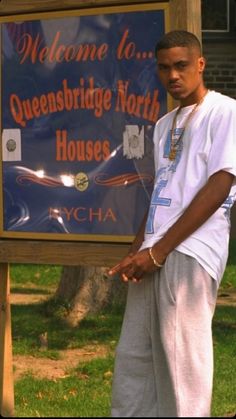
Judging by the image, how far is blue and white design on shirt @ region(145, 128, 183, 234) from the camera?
3.97 metres

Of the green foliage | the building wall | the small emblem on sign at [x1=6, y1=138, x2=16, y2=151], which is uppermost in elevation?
the building wall

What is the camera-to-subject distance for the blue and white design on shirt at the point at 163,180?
3973 mm

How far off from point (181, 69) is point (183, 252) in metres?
0.70

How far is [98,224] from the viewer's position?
16.3 feet

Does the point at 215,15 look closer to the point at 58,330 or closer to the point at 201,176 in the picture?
the point at 58,330

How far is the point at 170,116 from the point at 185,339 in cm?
89

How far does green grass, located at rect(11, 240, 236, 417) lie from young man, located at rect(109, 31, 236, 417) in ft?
4.87

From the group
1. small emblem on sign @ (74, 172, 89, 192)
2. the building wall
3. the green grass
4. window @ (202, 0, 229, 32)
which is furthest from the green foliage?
window @ (202, 0, 229, 32)

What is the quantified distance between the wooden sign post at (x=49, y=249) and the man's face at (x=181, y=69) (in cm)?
65

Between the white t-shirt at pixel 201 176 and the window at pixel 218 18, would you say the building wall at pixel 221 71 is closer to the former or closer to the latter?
the window at pixel 218 18

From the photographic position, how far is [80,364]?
22.5ft

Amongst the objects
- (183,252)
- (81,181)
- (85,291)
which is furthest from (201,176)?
(85,291)

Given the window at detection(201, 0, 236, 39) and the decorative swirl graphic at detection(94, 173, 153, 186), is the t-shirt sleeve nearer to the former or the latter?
the decorative swirl graphic at detection(94, 173, 153, 186)

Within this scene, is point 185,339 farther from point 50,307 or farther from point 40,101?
point 50,307
